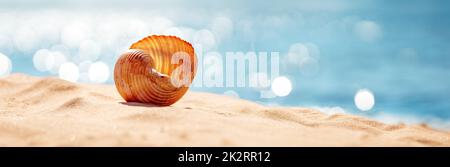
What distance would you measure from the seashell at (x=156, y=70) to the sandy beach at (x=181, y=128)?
225mm

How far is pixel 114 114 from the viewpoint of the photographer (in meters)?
5.04

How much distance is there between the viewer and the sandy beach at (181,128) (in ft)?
12.4

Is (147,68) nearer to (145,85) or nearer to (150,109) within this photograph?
(145,85)

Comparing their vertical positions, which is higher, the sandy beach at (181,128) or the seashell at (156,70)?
the seashell at (156,70)

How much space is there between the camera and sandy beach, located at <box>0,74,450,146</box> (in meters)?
3.79

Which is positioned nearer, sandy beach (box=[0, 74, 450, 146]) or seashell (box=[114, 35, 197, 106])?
sandy beach (box=[0, 74, 450, 146])

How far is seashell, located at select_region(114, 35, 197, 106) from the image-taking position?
583 cm

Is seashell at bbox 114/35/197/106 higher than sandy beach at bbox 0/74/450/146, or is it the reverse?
seashell at bbox 114/35/197/106

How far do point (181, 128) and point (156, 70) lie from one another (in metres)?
2.00

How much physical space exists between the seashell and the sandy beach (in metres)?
0.22
